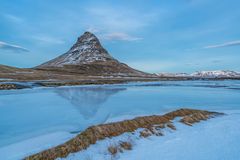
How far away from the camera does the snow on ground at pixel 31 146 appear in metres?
9.23

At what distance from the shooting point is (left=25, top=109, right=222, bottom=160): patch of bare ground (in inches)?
360

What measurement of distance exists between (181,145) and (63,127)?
7562mm

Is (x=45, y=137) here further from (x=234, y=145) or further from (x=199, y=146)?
(x=234, y=145)

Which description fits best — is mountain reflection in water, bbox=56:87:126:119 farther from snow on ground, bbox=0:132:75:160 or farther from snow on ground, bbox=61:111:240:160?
snow on ground, bbox=61:111:240:160

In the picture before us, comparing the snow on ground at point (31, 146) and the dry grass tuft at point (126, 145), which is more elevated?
the dry grass tuft at point (126, 145)

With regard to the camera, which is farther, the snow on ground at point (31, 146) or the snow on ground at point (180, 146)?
the snow on ground at point (31, 146)

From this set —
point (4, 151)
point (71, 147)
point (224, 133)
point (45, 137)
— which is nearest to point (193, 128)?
point (224, 133)

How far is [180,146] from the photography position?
10312 millimetres

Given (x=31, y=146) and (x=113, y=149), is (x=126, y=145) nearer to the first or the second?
(x=113, y=149)

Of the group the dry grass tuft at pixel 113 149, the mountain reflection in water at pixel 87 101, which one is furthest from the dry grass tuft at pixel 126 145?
the mountain reflection in water at pixel 87 101

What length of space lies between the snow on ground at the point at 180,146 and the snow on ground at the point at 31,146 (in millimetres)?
1940

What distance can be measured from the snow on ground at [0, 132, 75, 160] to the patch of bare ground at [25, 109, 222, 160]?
2.55 ft

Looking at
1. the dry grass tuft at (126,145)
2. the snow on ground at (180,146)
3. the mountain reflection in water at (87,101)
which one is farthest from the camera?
the mountain reflection in water at (87,101)

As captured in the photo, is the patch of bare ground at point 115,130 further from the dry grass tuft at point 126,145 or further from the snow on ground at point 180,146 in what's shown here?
the snow on ground at point 180,146
